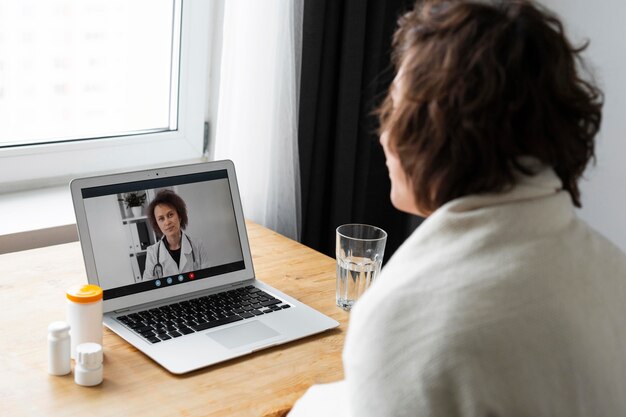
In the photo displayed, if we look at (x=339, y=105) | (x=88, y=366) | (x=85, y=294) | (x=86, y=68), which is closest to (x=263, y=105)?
(x=339, y=105)

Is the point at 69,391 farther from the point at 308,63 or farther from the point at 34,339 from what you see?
the point at 308,63

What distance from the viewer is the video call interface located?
1.44 meters

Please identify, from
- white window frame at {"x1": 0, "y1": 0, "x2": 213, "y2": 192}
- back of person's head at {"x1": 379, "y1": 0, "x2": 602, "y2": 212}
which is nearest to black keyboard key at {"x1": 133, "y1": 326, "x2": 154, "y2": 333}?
back of person's head at {"x1": 379, "y1": 0, "x2": 602, "y2": 212}

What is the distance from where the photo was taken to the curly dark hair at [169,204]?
1.49 metres

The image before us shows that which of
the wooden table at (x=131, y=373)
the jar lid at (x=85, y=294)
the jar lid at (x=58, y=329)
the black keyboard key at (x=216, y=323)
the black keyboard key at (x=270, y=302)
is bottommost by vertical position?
the wooden table at (x=131, y=373)

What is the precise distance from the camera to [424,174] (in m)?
0.95

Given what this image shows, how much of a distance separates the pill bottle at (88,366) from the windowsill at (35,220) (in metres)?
0.62

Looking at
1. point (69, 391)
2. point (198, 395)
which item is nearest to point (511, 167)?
point (198, 395)

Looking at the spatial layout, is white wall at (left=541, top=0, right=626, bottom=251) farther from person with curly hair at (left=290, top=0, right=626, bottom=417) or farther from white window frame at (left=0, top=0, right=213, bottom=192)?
person with curly hair at (left=290, top=0, right=626, bottom=417)

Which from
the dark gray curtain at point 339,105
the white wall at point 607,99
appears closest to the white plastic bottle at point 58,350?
the dark gray curtain at point 339,105

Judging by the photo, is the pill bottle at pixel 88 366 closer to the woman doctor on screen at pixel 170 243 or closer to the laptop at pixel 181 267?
the laptop at pixel 181 267

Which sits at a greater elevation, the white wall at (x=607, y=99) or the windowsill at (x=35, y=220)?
the white wall at (x=607, y=99)

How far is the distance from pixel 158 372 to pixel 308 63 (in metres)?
1.05

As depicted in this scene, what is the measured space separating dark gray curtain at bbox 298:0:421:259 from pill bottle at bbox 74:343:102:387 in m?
1.05
